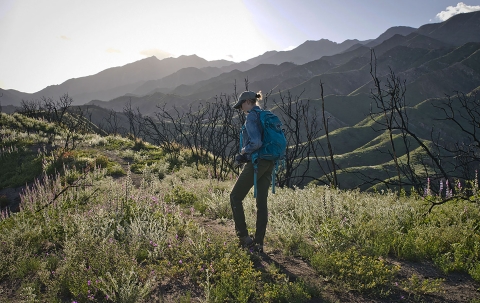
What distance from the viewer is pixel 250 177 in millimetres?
4273

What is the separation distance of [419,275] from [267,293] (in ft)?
7.07

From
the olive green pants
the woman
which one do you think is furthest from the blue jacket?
the olive green pants

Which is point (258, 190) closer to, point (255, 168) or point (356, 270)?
point (255, 168)

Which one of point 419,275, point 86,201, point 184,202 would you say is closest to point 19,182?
point 86,201

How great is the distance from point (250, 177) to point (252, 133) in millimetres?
655

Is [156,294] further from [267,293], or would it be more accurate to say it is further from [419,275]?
[419,275]

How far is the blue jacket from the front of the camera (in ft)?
13.2

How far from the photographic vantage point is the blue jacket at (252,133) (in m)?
4.03

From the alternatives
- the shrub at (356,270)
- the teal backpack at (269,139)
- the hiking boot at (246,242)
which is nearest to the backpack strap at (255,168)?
the teal backpack at (269,139)

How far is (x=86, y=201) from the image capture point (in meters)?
6.70

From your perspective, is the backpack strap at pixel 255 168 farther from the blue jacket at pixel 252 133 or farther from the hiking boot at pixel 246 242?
the hiking boot at pixel 246 242

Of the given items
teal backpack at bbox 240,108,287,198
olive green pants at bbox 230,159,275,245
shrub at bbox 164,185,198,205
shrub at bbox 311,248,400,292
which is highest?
teal backpack at bbox 240,108,287,198

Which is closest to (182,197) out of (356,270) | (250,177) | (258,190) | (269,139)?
(258,190)

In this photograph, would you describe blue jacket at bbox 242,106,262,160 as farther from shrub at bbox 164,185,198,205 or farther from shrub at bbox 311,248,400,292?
shrub at bbox 164,185,198,205
